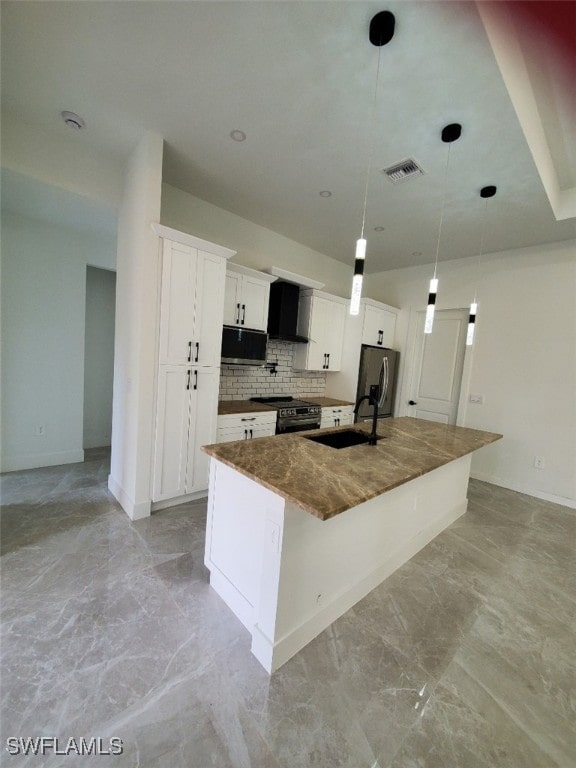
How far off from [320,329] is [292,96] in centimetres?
264

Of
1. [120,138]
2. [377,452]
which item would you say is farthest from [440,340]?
[120,138]

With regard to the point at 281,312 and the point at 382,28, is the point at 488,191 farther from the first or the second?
the point at 281,312

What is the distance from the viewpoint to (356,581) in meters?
1.83

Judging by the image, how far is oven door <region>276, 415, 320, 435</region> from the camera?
3510 millimetres

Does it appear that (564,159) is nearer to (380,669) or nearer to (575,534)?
(575,534)

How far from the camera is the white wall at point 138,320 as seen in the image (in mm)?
2379

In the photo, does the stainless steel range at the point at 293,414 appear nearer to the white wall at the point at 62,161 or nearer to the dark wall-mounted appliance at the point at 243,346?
the dark wall-mounted appliance at the point at 243,346

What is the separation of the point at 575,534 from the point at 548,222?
313cm

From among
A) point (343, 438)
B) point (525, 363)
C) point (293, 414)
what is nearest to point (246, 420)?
point (293, 414)

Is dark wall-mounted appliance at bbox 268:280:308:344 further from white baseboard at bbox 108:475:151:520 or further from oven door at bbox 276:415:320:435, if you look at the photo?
→ white baseboard at bbox 108:475:151:520

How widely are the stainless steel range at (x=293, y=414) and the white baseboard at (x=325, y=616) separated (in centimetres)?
173

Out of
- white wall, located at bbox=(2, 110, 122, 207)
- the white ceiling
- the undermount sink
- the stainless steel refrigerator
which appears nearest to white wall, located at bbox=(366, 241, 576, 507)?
the white ceiling

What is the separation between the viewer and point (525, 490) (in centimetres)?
375

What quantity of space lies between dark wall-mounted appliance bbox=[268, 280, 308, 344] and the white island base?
92.3 inches
